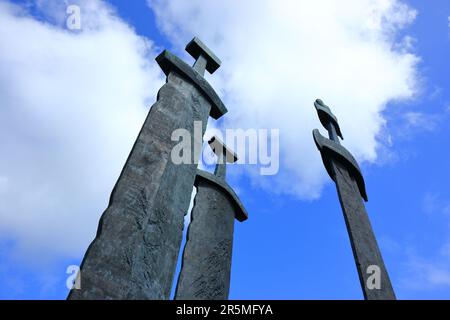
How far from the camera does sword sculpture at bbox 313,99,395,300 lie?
4.12m

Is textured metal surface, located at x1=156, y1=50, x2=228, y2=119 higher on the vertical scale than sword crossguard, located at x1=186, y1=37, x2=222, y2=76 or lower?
lower

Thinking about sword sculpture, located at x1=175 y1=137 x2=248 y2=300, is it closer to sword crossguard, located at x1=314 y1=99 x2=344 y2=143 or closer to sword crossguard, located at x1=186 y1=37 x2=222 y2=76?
sword crossguard, located at x1=186 y1=37 x2=222 y2=76

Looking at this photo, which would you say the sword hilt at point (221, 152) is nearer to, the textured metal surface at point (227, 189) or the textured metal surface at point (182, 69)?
the textured metal surface at point (227, 189)

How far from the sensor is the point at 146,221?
125 inches

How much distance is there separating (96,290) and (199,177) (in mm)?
4516

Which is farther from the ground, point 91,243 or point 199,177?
point 199,177

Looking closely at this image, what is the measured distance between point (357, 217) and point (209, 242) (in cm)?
243

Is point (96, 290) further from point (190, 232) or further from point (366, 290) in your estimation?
point (190, 232)

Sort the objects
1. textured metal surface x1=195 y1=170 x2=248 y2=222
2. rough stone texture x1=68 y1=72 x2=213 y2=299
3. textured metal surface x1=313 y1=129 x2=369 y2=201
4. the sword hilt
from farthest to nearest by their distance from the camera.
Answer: the sword hilt, textured metal surface x1=195 y1=170 x2=248 y2=222, textured metal surface x1=313 y1=129 x2=369 y2=201, rough stone texture x1=68 y1=72 x2=213 y2=299

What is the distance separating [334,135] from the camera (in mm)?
6746

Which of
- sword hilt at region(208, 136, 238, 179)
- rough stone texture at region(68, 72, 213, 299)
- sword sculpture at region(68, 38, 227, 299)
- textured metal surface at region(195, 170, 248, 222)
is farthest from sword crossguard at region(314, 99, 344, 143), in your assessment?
rough stone texture at region(68, 72, 213, 299)

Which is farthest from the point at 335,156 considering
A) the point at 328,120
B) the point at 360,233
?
the point at 328,120

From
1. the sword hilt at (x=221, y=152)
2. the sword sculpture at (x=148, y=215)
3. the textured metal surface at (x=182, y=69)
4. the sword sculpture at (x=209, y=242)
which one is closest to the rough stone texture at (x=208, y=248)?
the sword sculpture at (x=209, y=242)
